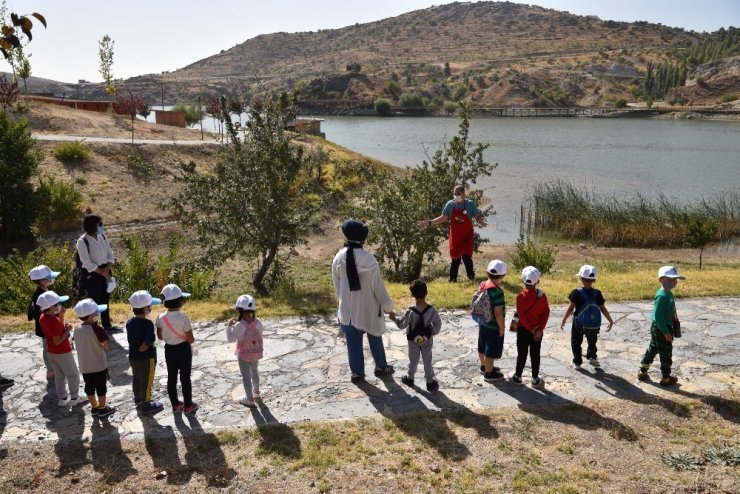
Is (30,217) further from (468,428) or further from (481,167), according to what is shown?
(468,428)

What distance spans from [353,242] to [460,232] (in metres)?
4.46

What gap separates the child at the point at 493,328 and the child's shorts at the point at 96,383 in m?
3.74

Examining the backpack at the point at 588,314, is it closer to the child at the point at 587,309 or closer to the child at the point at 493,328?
the child at the point at 587,309

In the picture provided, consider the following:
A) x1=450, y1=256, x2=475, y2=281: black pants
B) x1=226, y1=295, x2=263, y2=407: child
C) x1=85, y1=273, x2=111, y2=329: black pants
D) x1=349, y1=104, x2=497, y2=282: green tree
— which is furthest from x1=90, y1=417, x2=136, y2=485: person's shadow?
x1=349, y1=104, x2=497, y2=282: green tree

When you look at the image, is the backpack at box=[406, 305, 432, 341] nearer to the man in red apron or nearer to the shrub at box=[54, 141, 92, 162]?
the man in red apron

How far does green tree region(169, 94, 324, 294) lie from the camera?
10992 mm

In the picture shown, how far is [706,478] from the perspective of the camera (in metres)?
4.81

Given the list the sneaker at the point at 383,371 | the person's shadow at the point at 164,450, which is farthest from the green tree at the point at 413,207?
the person's shadow at the point at 164,450

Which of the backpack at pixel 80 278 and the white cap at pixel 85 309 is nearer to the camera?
the white cap at pixel 85 309

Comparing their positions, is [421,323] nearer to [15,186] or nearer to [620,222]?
[15,186]

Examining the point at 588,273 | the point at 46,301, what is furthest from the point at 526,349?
the point at 46,301

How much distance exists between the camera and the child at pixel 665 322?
6.18m

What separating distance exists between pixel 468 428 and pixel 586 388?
5.27ft

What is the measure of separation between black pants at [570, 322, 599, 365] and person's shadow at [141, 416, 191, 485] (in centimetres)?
422
